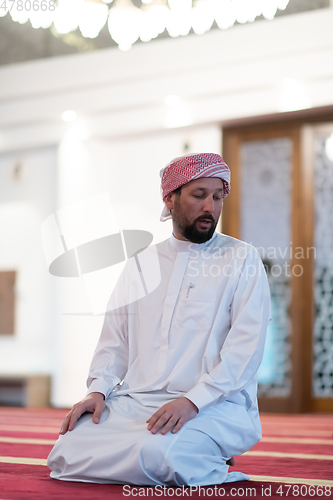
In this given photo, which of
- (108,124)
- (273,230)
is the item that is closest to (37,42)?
(108,124)

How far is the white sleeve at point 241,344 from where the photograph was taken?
6.30ft

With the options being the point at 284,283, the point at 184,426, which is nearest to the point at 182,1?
the point at 284,283

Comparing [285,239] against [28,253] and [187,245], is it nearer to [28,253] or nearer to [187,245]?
[28,253]

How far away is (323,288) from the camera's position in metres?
5.50

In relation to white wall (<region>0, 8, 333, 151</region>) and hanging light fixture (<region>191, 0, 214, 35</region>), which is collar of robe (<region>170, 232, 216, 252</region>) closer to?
hanging light fixture (<region>191, 0, 214, 35</region>)

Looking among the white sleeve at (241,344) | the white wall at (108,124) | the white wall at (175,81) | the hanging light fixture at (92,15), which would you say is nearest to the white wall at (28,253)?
the white wall at (108,124)

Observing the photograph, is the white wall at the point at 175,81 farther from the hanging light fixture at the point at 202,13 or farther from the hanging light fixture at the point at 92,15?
the hanging light fixture at the point at 92,15

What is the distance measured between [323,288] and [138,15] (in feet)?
8.91

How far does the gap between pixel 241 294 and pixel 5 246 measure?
518cm

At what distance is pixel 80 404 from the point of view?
2.04m

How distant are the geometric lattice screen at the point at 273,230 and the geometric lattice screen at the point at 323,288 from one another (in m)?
0.24

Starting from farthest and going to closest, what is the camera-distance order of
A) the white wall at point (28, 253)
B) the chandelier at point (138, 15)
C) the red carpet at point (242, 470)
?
the white wall at point (28, 253)
the chandelier at point (138, 15)
the red carpet at point (242, 470)

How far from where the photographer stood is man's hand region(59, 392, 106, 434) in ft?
6.57

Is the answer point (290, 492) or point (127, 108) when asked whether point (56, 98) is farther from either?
point (290, 492)
